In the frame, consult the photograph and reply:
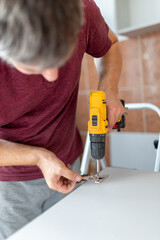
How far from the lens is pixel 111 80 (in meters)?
0.96

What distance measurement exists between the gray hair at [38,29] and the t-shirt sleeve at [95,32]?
1.62ft

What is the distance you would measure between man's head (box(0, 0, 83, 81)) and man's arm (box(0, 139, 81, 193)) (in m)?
0.38

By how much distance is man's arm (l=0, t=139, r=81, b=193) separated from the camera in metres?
0.69

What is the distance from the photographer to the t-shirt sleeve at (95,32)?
2.72 feet

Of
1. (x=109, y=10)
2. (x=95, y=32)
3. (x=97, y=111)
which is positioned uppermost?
(x=109, y=10)

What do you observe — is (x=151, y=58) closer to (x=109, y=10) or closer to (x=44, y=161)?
(x=109, y=10)

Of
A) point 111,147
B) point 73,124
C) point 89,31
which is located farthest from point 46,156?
point 111,147

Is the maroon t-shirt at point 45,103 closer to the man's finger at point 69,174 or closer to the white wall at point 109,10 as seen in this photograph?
the man's finger at point 69,174

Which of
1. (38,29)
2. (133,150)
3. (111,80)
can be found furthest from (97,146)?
(133,150)

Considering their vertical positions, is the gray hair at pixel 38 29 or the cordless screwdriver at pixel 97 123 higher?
the gray hair at pixel 38 29

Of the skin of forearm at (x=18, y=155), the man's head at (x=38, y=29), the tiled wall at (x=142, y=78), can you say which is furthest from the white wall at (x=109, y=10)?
the man's head at (x=38, y=29)

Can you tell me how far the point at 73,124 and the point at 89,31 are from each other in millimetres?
350

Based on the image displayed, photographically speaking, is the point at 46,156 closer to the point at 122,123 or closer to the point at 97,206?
the point at 97,206

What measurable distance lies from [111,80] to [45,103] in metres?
0.30
